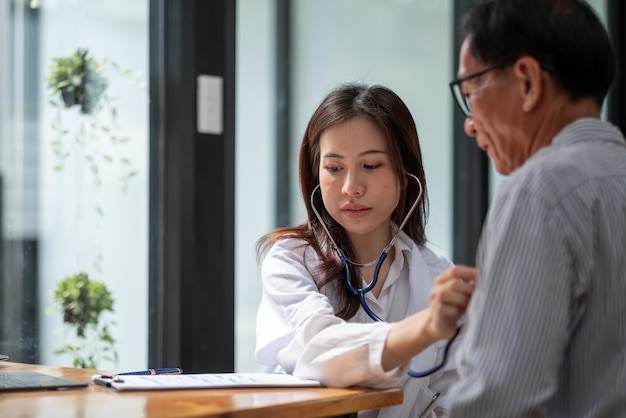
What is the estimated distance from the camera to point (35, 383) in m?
1.55

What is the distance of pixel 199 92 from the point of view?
2.65m

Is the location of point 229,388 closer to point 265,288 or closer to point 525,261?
point 265,288

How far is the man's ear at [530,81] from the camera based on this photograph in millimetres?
1220

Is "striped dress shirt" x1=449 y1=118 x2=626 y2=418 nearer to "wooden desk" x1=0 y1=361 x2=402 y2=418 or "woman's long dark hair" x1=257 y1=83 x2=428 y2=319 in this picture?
"wooden desk" x1=0 y1=361 x2=402 y2=418

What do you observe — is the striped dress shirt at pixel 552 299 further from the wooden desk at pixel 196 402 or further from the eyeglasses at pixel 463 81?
the wooden desk at pixel 196 402

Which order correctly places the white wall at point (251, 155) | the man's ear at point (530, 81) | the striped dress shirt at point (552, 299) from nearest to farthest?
the striped dress shirt at point (552, 299) → the man's ear at point (530, 81) → the white wall at point (251, 155)

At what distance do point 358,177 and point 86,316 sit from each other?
1.03 m

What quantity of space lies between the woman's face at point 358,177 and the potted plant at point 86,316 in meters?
0.92

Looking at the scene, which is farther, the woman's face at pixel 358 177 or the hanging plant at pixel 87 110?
the hanging plant at pixel 87 110

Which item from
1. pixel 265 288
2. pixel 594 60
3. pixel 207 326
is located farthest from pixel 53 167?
pixel 594 60

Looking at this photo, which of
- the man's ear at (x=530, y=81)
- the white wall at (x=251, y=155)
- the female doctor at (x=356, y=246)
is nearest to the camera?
the man's ear at (x=530, y=81)

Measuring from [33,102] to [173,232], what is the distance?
53 centimetres

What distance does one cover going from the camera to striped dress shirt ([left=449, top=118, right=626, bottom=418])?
1104mm

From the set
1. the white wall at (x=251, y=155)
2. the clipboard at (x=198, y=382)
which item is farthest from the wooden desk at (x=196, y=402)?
the white wall at (x=251, y=155)
